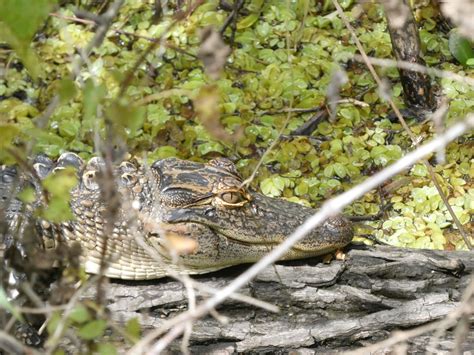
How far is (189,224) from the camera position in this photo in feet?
12.1

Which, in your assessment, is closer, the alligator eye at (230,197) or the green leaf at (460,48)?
the alligator eye at (230,197)

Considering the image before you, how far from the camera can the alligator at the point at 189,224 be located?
3.67 m

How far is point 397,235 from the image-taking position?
4.57 meters

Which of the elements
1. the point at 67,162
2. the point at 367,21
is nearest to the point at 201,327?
the point at 67,162

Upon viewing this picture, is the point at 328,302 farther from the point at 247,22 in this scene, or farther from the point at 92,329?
the point at 247,22

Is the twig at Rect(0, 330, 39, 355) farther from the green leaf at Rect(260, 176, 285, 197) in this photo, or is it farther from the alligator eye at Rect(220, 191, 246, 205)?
the green leaf at Rect(260, 176, 285, 197)

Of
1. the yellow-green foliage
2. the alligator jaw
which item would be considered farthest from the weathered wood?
the yellow-green foliage

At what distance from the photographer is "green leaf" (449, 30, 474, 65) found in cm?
535

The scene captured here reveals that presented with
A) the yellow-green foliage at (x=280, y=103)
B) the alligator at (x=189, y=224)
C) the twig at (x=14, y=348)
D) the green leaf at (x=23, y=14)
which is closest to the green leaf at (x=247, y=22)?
the yellow-green foliage at (x=280, y=103)

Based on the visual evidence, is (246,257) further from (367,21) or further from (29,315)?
(367,21)

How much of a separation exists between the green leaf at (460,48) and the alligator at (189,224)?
6.63ft

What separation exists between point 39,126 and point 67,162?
84.0 inches

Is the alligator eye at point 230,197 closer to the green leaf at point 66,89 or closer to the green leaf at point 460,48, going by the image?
the green leaf at point 66,89

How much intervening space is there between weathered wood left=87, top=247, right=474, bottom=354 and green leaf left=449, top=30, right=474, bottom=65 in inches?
79.9
